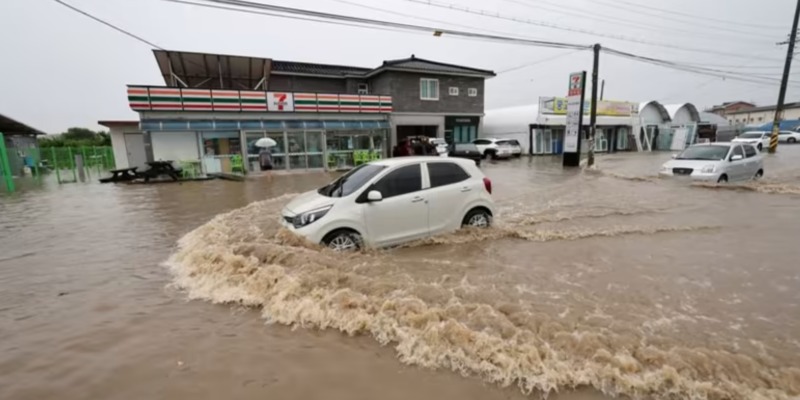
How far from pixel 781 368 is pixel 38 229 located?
12.0 metres

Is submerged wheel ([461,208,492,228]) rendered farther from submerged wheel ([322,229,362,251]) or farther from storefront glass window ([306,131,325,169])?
storefront glass window ([306,131,325,169])

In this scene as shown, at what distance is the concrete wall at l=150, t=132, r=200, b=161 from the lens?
17766 mm

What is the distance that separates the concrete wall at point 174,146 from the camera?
1777 centimetres

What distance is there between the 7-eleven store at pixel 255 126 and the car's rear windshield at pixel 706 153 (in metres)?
14.8

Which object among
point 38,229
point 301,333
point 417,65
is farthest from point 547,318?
point 417,65

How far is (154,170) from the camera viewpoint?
667 inches

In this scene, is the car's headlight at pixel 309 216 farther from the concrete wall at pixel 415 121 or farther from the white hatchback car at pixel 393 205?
the concrete wall at pixel 415 121

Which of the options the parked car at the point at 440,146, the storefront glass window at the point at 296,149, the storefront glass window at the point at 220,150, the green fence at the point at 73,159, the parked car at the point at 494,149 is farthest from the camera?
the parked car at the point at 494,149

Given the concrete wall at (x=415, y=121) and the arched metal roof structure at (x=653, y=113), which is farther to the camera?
the arched metal roof structure at (x=653, y=113)

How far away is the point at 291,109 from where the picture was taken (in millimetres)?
19906

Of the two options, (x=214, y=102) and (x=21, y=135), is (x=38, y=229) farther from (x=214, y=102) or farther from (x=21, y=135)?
(x=21, y=135)

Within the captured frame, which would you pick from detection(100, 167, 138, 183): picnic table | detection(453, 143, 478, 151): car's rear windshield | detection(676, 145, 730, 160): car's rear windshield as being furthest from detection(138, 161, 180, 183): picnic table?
detection(676, 145, 730, 160): car's rear windshield

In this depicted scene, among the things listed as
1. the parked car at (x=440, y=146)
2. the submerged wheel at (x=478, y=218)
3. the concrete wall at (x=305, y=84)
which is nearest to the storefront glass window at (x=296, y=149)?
the concrete wall at (x=305, y=84)

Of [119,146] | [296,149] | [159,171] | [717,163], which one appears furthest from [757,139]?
[119,146]
